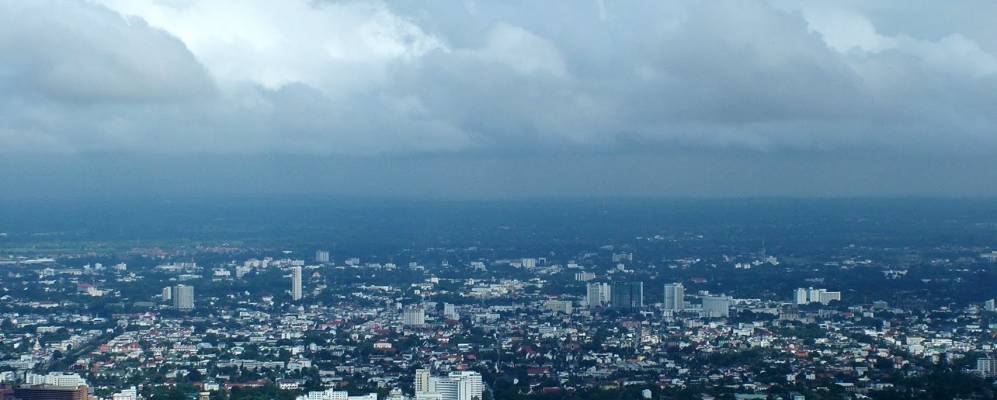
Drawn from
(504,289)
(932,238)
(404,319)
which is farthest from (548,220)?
(404,319)

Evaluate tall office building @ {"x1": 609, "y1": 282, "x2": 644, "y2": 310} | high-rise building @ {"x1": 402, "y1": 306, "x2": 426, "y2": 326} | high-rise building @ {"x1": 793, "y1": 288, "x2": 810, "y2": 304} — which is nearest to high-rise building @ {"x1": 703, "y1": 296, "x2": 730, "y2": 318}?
tall office building @ {"x1": 609, "y1": 282, "x2": 644, "y2": 310}

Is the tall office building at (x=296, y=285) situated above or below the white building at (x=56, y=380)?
above

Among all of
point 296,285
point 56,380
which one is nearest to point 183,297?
point 296,285

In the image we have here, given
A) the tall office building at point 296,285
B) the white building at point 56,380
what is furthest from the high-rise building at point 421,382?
the tall office building at point 296,285

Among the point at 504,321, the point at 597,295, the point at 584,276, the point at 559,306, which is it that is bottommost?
the point at 504,321

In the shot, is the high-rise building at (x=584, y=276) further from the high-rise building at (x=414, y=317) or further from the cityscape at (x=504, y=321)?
the high-rise building at (x=414, y=317)

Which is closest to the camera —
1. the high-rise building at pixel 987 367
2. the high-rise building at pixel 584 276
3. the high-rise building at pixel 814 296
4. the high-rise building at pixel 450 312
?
the high-rise building at pixel 987 367

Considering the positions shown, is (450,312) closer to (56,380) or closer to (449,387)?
(449,387)

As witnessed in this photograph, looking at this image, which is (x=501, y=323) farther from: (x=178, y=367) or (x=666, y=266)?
(x=666, y=266)
